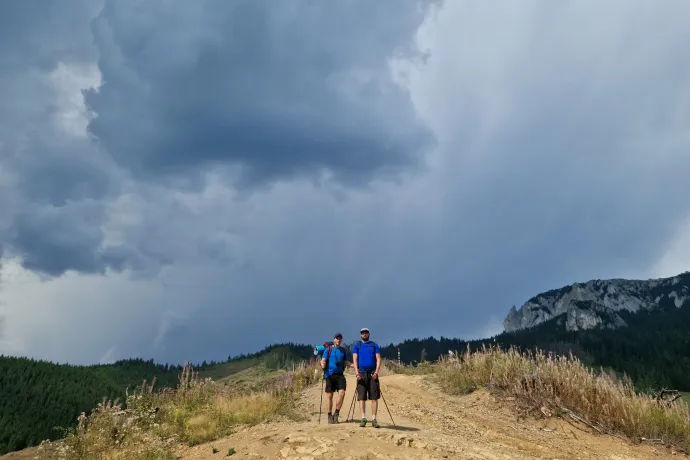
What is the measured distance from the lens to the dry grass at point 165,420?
1084 cm

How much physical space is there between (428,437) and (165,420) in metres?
7.83

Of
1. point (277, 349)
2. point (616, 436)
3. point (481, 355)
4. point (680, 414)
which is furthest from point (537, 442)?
point (277, 349)

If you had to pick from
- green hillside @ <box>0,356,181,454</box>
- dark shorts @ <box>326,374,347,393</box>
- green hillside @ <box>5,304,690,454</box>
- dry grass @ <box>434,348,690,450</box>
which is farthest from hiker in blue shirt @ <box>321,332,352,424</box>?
green hillside @ <box>0,356,181,454</box>

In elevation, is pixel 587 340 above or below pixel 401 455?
above

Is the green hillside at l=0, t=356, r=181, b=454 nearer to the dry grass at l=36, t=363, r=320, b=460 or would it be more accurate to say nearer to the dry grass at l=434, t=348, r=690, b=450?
the dry grass at l=36, t=363, r=320, b=460

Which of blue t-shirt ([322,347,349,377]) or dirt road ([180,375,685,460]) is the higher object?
blue t-shirt ([322,347,349,377])

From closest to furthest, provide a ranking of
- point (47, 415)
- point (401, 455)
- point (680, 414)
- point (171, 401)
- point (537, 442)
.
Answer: point (401, 455), point (537, 442), point (680, 414), point (171, 401), point (47, 415)

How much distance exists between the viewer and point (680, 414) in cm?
1475

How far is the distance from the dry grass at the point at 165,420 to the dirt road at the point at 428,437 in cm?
79

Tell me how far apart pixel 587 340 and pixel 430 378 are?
484 feet

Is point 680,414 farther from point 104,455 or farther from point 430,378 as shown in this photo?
point 104,455

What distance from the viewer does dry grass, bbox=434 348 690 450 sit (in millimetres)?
13859

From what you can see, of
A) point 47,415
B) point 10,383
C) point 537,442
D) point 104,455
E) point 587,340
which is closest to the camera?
point 104,455

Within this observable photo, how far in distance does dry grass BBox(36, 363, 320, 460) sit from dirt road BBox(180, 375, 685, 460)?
79 cm
